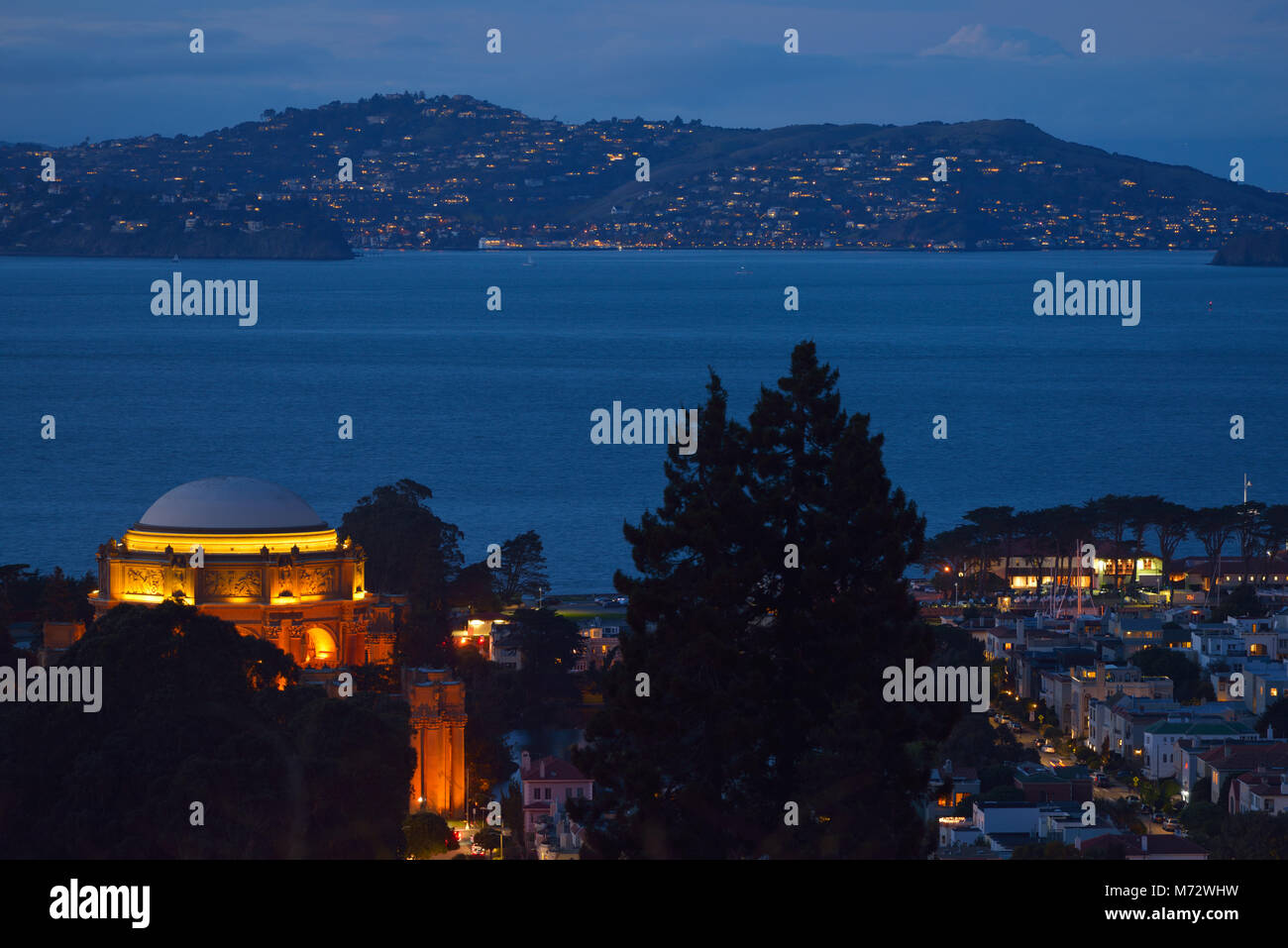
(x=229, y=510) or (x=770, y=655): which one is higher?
(x=229, y=510)

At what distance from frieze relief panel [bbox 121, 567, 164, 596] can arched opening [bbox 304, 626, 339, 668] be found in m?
2.68

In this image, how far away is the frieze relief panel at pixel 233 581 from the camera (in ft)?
114

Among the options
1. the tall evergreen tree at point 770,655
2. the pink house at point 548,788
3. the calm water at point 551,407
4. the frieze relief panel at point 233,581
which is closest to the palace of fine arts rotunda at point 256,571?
the frieze relief panel at point 233,581

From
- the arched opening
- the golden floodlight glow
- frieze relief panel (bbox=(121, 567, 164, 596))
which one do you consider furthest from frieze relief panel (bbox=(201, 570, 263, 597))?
the arched opening

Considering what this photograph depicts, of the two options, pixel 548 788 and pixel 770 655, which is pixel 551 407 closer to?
pixel 548 788

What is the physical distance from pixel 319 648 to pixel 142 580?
3.23 m

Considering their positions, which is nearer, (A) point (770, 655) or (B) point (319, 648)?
(A) point (770, 655)

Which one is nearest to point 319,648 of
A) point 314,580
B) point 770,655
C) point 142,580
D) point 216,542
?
point 314,580

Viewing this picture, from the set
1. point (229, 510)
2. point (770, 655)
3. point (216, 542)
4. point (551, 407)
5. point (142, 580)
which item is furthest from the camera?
point (551, 407)

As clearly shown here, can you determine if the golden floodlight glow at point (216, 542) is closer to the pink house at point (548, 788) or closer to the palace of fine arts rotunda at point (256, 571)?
the palace of fine arts rotunda at point (256, 571)

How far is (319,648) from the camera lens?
35969mm

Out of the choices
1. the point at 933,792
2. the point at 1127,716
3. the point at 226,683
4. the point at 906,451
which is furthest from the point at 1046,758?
the point at 906,451
